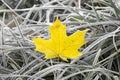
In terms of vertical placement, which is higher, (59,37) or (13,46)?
(59,37)

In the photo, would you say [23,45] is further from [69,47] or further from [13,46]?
[69,47]

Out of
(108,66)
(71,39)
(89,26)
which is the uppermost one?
(71,39)

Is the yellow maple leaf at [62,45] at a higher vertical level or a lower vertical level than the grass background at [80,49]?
higher

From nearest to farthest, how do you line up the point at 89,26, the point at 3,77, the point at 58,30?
the point at 58,30 < the point at 3,77 < the point at 89,26

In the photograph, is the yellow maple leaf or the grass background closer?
the yellow maple leaf

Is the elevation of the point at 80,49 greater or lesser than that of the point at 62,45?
lesser

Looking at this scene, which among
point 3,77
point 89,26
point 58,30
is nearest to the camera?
point 58,30

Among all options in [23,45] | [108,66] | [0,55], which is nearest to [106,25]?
[108,66]

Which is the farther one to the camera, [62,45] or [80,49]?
[80,49]

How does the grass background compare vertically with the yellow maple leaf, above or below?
below

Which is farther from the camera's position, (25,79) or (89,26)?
(89,26)

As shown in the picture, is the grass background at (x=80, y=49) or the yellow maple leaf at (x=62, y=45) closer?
the yellow maple leaf at (x=62, y=45)
